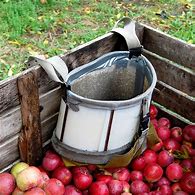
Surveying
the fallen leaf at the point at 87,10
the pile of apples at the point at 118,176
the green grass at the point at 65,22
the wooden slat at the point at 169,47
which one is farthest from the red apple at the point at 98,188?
the fallen leaf at the point at 87,10

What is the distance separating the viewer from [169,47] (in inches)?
115

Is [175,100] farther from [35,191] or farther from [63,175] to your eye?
[35,191]

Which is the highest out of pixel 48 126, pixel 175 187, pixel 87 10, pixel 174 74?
Answer: pixel 174 74

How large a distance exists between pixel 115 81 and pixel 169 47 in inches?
16.8

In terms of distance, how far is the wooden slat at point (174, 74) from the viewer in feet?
9.50

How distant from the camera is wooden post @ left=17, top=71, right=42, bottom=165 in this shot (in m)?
2.32

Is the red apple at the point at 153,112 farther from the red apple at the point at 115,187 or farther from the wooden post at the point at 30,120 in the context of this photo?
the wooden post at the point at 30,120

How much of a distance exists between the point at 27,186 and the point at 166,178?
0.84m

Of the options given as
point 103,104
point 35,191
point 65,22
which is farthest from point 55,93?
point 65,22

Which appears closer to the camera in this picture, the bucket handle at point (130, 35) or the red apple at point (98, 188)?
the red apple at point (98, 188)

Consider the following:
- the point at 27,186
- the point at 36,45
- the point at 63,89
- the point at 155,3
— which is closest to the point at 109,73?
the point at 63,89

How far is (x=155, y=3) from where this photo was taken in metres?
5.28

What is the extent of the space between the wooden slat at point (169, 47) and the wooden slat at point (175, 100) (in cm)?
20

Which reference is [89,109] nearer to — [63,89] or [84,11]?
[63,89]
